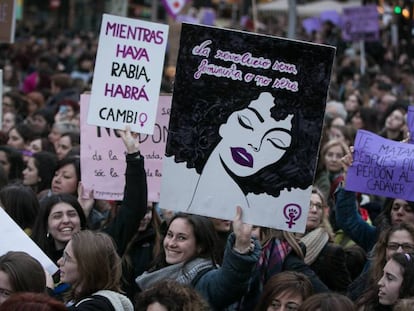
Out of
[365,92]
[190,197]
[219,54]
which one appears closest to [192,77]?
[219,54]

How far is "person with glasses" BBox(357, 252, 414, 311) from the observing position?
5.01m

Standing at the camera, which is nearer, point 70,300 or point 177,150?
point 70,300

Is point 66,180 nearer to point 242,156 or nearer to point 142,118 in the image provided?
point 142,118

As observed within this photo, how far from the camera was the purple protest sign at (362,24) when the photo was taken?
738 inches

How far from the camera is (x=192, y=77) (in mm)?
5551

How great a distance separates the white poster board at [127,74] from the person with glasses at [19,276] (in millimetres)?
1724

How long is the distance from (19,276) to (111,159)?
2272 mm

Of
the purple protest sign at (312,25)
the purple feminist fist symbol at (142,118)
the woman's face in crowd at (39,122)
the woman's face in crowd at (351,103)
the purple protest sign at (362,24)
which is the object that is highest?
the purple protest sign at (312,25)

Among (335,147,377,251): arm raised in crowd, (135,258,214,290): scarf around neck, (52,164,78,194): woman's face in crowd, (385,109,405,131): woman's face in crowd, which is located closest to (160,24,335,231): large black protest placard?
(135,258,214,290): scarf around neck

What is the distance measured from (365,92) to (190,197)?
35.7 feet

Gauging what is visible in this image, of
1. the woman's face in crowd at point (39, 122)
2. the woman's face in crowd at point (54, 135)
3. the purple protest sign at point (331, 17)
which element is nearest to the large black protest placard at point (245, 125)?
the woman's face in crowd at point (54, 135)

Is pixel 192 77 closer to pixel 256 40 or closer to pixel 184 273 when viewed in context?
pixel 256 40

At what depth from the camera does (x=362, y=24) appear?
18906 millimetres

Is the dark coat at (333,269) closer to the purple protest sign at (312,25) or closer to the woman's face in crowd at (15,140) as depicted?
the woman's face in crowd at (15,140)
